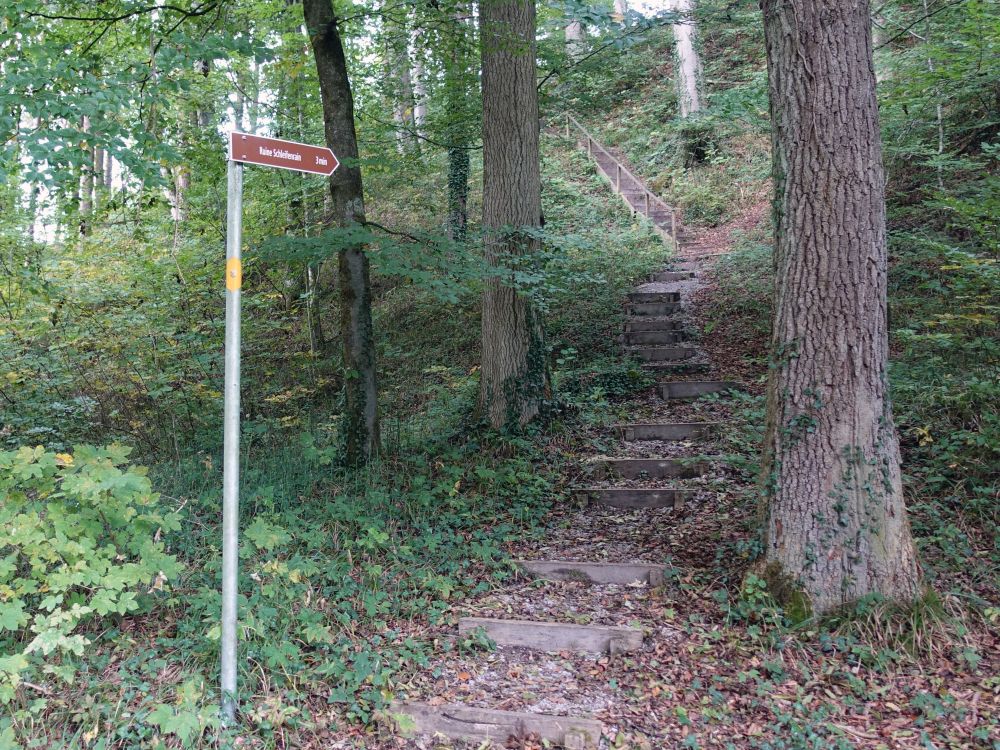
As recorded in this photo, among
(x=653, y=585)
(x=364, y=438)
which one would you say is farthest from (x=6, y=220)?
(x=653, y=585)

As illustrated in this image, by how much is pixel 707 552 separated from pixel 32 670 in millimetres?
4249

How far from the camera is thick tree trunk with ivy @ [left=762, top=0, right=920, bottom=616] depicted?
4219 mm

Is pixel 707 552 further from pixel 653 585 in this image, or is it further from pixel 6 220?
pixel 6 220

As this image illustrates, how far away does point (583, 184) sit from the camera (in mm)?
19203

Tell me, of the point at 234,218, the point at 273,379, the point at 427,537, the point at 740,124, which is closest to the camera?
the point at 234,218

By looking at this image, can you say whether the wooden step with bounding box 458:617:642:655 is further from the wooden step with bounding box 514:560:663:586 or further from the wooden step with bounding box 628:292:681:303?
the wooden step with bounding box 628:292:681:303

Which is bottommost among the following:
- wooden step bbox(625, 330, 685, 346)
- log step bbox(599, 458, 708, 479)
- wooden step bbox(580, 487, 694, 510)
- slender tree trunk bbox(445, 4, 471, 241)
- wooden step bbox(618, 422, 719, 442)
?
wooden step bbox(580, 487, 694, 510)

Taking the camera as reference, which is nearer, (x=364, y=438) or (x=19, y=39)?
(x=19, y=39)

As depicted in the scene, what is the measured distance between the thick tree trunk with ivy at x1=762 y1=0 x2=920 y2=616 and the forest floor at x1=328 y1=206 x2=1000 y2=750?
0.32 meters

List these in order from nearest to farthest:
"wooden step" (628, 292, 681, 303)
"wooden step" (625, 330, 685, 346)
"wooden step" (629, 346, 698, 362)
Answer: "wooden step" (629, 346, 698, 362), "wooden step" (625, 330, 685, 346), "wooden step" (628, 292, 681, 303)

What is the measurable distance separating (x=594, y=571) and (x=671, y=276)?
9.33 meters

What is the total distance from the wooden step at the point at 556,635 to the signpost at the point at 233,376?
5.07ft

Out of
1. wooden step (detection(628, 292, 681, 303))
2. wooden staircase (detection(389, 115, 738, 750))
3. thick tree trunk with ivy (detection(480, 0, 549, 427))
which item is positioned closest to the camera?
wooden staircase (detection(389, 115, 738, 750))

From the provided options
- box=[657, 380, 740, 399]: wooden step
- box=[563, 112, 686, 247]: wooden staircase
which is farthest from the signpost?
box=[563, 112, 686, 247]: wooden staircase
